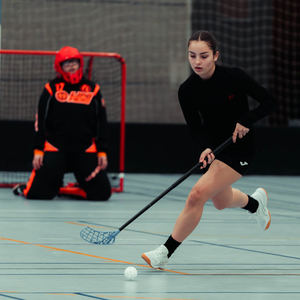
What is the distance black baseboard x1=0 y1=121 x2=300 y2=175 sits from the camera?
45.2ft

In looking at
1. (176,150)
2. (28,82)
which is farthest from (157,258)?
(176,150)

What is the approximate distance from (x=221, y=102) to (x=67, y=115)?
4.36 metres

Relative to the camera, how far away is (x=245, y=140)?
5547mm

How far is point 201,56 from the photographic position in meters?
5.32

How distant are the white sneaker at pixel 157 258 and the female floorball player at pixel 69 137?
4553 millimetres

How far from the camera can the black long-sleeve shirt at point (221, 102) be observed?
215 inches

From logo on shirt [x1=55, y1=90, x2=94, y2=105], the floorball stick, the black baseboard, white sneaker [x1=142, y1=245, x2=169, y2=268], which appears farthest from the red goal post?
white sneaker [x1=142, y1=245, x2=169, y2=268]

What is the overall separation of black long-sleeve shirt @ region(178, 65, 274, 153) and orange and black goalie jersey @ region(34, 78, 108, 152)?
4157 millimetres

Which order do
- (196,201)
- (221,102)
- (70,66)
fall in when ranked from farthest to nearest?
1. (70,66)
2. (221,102)
3. (196,201)

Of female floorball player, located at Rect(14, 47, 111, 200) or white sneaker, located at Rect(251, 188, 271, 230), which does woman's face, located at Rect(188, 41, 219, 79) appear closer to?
white sneaker, located at Rect(251, 188, 271, 230)

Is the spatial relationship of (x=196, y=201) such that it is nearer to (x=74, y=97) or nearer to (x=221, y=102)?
(x=221, y=102)

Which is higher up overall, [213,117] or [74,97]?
[213,117]

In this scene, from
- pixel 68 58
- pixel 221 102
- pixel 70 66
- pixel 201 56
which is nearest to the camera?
pixel 201 56

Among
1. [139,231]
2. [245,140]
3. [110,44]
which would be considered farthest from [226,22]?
[245,140]
